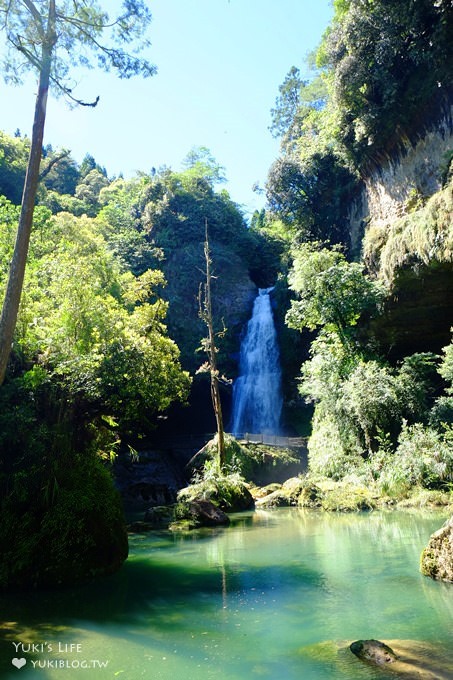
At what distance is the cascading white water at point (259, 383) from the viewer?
29.0m

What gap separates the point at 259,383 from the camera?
29.7 metres

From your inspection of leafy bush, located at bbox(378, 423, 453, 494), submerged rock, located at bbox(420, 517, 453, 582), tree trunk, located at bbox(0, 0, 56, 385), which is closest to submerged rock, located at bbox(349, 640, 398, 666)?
submerged rock, located at bbox(420, 517, 453, 582)

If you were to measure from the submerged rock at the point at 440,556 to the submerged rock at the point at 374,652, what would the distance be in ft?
9.44

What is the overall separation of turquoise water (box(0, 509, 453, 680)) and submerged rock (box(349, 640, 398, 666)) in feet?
0.33

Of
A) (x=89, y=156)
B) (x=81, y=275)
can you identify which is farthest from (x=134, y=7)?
(x=89, y=156)

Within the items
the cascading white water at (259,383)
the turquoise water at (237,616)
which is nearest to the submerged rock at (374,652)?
the turquoise water at (237,616)

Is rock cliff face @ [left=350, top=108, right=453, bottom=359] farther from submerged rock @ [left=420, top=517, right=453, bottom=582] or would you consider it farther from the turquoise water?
submerged rock @ [left=420, top=517, right=453, bottom=582]

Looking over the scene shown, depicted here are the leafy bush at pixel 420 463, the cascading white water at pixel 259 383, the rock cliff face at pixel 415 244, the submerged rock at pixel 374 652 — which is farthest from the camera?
the cascading white water at pixel 259 383


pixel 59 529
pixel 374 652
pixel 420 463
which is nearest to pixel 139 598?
pixel 59 529

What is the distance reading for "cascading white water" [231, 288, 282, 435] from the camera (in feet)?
95.1

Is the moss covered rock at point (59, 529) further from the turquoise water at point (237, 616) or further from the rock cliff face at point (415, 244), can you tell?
the rock cliff face at point (415, 244)

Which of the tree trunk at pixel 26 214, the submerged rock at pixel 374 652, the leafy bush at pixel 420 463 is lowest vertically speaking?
the submerged rock at pixel 374 652

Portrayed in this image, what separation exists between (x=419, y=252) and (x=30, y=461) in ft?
47.8

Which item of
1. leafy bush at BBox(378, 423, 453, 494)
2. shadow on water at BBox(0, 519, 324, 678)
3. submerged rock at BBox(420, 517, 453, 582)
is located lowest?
shadow on water at BBox(0, 519, 324, 678)
